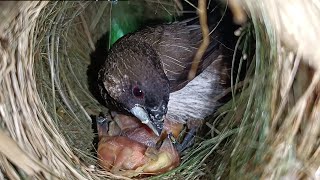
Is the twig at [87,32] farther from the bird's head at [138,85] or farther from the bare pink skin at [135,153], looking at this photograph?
the bare pink skin at [135,153]

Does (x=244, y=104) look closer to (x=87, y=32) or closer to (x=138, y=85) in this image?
(x=138, y=85)

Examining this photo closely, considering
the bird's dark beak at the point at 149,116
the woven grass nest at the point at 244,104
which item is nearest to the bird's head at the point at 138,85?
the bird's dark beak at the point at 149,116

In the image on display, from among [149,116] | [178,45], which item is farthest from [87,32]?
[149,116]

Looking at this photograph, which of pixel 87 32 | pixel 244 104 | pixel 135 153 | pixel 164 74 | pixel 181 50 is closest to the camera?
pixel 244 104

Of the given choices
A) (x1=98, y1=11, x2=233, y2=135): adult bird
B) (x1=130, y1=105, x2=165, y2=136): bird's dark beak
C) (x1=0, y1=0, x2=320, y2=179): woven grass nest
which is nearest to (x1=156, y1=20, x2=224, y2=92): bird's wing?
(x1=98, y1=11, x2=233, y2=135): adult bird

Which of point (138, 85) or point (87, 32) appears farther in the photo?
point (87, 32)

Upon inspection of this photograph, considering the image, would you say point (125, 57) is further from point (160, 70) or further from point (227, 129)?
point (227, 129)

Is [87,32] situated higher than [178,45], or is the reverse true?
[87,32]

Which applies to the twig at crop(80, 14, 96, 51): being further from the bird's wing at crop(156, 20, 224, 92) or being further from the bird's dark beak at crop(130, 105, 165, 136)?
the bird's dark beak at crop(130, 105, 165, 136)
